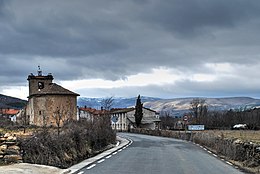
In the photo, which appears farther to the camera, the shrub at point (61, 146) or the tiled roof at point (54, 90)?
the tiled roof at point (54, 90)

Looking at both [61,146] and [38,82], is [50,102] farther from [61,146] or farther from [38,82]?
[61,146]

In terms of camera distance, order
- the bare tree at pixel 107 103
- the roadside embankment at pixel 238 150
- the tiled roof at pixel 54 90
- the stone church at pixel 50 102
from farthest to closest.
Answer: the tiled roof at pixel 54 90 < the stone church at pixel 50 102 < the bare tree at pixel 107 103 < the roadside embankment at pixel 238 150

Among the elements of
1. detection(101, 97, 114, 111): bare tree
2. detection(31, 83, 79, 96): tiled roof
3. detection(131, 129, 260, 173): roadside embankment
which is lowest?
detection(131, 129, 260, 173): roadside embankment

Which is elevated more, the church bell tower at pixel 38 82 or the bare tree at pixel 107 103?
the church bell tower at pixel 38 82

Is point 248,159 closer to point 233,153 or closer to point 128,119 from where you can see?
point 233,153

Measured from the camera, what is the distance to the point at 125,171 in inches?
572

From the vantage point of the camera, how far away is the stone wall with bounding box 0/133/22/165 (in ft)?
48.5

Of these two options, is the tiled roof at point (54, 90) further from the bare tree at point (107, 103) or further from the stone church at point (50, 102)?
the bare tree at point (107, 103)

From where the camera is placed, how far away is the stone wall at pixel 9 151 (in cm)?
1480

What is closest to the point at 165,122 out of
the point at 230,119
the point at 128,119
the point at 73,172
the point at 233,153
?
the point at 128,119

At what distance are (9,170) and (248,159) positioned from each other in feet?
35.0

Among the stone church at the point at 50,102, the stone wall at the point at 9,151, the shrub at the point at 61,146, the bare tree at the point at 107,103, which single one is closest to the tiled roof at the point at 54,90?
the stone church at the point at 50,102

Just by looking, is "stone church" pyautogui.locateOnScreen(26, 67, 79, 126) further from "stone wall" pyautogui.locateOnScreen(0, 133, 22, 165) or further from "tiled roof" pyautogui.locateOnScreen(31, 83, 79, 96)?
"stone wall" pyautogui.locateOnScreen(0, 133, 22, 165)

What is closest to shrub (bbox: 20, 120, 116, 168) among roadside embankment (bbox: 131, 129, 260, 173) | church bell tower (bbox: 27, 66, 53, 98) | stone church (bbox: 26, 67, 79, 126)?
roadside embankment (bbox: 131, 129, 260, 173)
